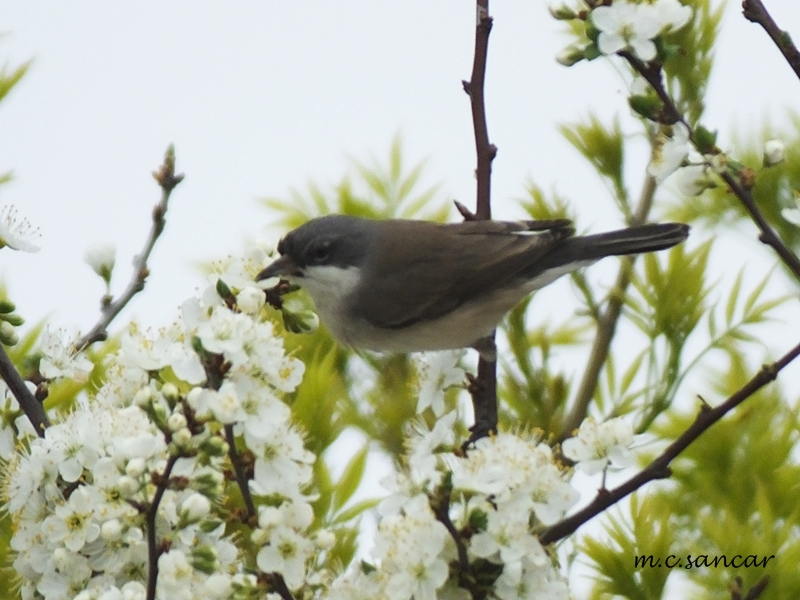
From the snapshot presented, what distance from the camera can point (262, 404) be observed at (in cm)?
97

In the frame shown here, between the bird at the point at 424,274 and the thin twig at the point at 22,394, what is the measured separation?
2.89 feet

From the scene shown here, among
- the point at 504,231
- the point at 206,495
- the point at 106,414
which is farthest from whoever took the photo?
the point at 504,231

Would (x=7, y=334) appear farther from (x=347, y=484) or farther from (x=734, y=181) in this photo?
(x=734, y=181)

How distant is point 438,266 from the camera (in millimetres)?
2330

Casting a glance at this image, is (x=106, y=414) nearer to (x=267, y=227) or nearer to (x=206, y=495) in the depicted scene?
(x=206, y=495)

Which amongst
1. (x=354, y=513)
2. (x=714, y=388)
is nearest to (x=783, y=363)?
(x=714, y=388)

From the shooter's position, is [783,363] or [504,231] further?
[504,231]

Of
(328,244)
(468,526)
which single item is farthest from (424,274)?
(468,526)

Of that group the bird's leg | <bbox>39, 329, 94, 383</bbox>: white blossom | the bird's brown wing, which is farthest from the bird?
<bbox>39, 329, 94, 383</bbox>: white blossom

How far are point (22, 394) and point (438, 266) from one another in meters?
1.32

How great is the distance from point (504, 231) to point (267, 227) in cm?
82

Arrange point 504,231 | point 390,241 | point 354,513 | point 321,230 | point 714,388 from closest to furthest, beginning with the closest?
point 354,513
point 714,388
point 321,230
point 504,231
point 390,241

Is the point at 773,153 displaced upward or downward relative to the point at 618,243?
upward

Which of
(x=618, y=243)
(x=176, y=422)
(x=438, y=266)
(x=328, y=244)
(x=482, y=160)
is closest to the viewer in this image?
(x=176, y=422)
